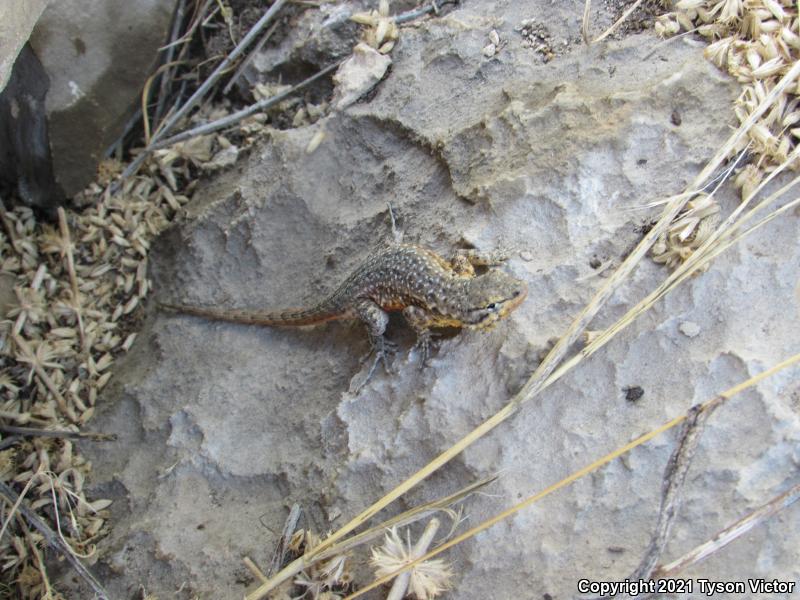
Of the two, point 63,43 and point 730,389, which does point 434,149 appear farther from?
point 63,43

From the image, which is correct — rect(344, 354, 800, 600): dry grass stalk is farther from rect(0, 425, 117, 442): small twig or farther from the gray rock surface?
rect(0, 425, 117, 442): small twig

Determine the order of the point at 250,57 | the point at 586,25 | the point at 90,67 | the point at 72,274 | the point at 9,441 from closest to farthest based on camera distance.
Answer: the point at 586,25
the point at 9,441
the point at 90,67
the point at 72,274
the point at 250,57

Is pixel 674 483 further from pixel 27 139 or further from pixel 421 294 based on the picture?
pixel 27 139

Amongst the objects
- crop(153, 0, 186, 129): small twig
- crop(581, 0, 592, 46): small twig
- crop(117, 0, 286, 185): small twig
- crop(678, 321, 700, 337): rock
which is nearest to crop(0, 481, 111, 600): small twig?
crop(117, 0, 286, 185): small twig

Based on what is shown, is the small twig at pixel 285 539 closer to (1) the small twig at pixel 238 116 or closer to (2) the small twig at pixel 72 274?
(2) the small twig at pixel 72 274

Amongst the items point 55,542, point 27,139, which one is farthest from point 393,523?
point 27,139

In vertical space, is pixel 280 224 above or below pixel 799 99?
below

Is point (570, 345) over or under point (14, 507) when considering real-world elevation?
over

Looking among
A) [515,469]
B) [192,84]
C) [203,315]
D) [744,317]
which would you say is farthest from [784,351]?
[192,84]
